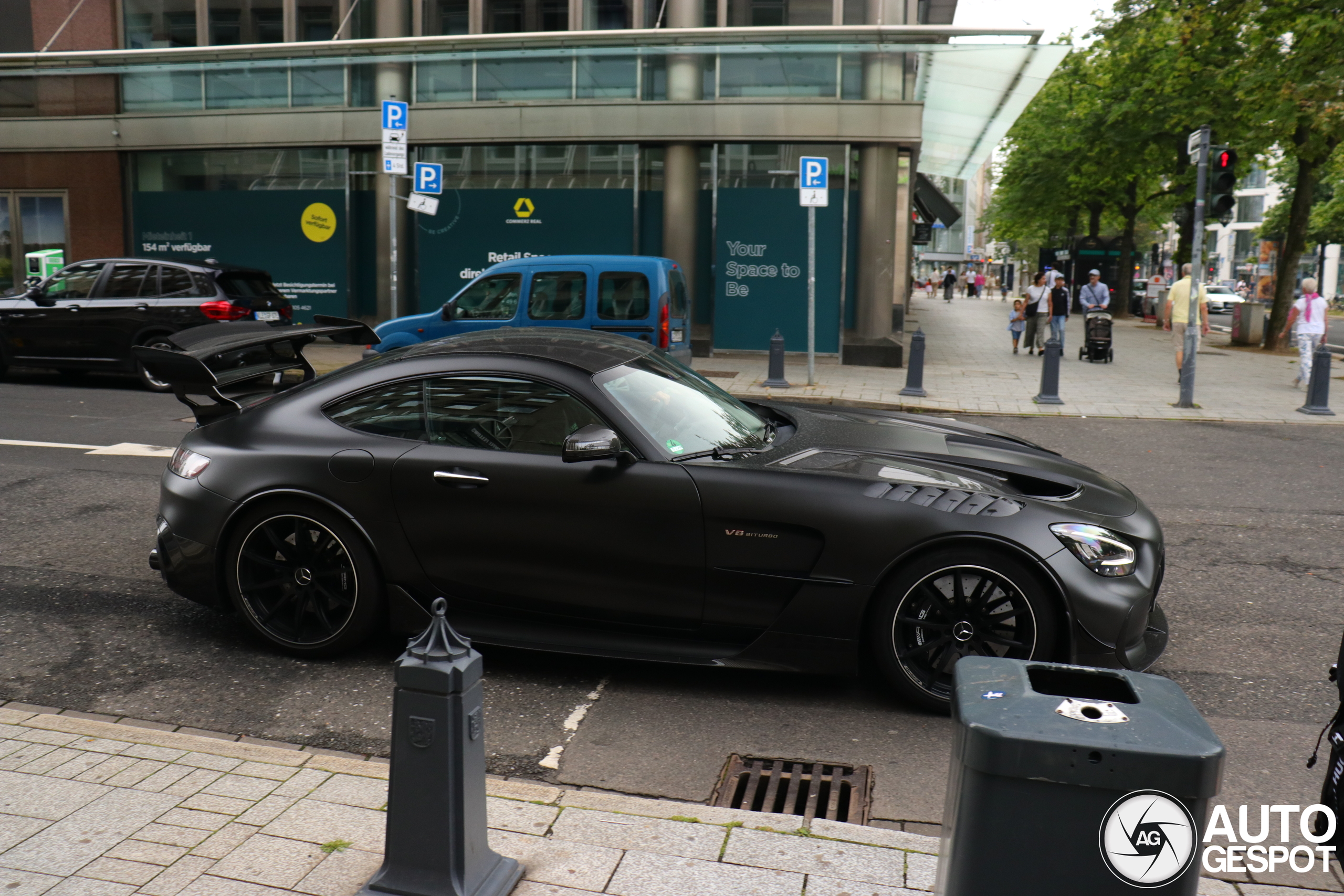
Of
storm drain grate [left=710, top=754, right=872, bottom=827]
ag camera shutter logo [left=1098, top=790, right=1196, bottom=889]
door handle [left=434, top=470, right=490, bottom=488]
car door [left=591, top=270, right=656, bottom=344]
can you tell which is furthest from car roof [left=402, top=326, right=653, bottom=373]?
car door [left=591, top=270, right=656, bottom=344]

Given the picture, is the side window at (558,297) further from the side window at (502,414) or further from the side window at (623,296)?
the side window at (502,414)

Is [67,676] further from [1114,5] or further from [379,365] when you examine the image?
[1114,5]

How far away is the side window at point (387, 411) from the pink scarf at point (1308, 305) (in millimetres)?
15738

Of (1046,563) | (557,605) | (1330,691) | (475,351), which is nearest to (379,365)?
(475,351)

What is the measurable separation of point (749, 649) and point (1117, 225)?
5539 cm

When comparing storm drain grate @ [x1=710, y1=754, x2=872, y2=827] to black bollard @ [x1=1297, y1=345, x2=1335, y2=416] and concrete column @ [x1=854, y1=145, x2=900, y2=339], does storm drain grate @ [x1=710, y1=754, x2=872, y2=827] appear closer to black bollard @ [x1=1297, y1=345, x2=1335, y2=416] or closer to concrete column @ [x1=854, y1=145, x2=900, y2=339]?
black bollard @ [x1=1297, y1=345, x2=1335, y2=416]

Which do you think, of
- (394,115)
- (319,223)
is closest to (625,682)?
(394,115)

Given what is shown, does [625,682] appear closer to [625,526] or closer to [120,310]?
[625,526]

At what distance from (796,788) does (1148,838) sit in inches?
77.7

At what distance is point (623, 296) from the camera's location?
1266cm

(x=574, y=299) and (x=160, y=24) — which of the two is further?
(x=160, y=24)

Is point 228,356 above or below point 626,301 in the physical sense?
below

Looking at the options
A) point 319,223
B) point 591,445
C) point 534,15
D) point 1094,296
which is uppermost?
point 534,15

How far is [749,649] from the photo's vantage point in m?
4.32
